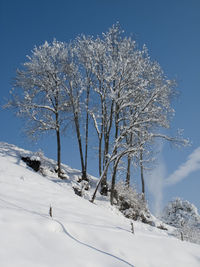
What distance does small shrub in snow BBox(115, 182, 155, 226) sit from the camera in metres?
18.3

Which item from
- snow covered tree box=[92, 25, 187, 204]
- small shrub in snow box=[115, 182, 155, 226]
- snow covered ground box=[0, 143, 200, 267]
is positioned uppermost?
snow covered tree box=[92, 25, 187, 204]

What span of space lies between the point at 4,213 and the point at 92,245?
1.62 m

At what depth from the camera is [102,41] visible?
19.1 meters

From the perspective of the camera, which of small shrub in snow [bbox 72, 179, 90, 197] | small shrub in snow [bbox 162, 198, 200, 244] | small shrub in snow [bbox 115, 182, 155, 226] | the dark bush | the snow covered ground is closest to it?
the snow covered ground

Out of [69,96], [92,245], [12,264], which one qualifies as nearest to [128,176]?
[69,96]

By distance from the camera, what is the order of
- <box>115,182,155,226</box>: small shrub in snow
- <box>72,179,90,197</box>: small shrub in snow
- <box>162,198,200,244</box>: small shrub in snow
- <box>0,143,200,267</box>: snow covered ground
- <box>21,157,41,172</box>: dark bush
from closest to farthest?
<box>0,143,200,267</box>: snow covered ground, <box>72,179,90,197</box>: small shrub in snow, <box>21,157,41,172</box>: dark bush, <box>115,182,155,226</box>: small shrub in snow, <box>162,198,200,244</box>: small shrub in snow

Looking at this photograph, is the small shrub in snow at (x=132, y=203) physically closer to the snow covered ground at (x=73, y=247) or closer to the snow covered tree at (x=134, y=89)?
the snow covered tree at (x=134, y=89)

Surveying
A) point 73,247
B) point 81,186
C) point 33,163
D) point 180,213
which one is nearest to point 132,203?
point 81,186

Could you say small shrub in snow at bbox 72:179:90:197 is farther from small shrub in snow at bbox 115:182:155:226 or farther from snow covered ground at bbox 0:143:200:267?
snow covered ground at bbox 0:143:200:267

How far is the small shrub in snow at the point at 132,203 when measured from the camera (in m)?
18.3

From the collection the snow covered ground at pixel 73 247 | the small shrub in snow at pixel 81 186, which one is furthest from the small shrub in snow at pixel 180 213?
the snow covered ground at pixel 73 247

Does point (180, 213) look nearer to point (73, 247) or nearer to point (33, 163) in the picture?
point (33, 163)

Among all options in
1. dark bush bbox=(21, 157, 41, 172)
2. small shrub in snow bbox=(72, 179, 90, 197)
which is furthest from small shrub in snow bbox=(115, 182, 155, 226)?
dark bush bbox=(21, 157, 41, 172)

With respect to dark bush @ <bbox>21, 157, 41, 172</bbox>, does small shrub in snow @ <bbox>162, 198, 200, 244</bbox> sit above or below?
below
